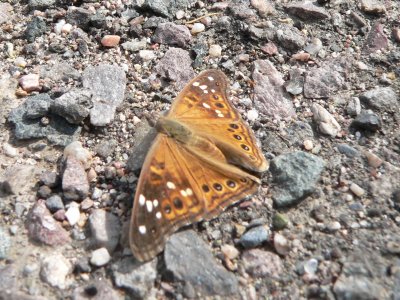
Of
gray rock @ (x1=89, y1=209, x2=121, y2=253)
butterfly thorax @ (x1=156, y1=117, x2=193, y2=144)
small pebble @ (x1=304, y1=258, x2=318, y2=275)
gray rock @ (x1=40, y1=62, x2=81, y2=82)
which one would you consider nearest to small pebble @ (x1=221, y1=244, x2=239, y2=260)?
small pebble @ (x1=304, y1=258, x2=318, y2=275)

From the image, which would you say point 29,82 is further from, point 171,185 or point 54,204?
point 171,185

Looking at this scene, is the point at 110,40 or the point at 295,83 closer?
the point at 295,83

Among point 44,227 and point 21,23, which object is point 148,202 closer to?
point 44,227

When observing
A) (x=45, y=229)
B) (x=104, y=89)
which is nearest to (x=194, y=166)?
(x=45, y=229)

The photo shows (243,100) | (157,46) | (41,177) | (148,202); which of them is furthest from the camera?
(157,46)

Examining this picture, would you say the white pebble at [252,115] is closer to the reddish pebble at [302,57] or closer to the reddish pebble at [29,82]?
the reddish pebble at [302,57]

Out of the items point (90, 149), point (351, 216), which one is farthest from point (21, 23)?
point (351, 216)

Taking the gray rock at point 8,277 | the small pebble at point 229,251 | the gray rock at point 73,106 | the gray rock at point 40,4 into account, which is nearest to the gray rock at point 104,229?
the gray rock at point 8,277
